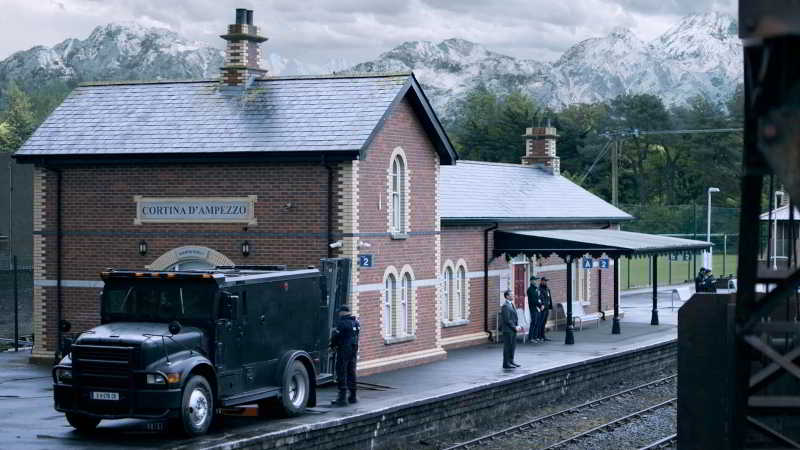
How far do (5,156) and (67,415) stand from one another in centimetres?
2475

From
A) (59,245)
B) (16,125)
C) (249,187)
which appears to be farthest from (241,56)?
(16,125)

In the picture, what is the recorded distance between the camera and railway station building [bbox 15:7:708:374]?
81.0 ft

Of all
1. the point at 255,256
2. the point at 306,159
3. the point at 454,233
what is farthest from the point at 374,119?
the point at 454,233

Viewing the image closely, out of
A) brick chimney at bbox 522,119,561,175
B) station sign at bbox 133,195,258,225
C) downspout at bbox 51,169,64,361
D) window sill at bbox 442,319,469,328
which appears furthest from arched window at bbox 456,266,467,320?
brick chimney at bbox 522,119,561,175

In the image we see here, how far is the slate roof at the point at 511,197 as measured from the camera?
32875mm

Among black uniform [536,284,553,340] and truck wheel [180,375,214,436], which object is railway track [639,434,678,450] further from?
black uniform [536,284,553,340]

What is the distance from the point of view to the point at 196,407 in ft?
57.2

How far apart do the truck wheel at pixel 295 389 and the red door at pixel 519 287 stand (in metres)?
15.9

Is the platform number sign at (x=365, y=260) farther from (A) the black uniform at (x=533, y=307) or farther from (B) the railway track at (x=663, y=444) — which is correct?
(A) the black uniform at (x=533, y=307)

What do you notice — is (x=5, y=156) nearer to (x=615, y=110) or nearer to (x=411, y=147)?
(x=411, y=147)

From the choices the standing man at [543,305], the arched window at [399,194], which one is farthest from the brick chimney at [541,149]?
the arched window at [399,194]

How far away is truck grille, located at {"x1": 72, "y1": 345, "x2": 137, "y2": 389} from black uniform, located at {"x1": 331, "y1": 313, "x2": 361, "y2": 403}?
4.51 metres

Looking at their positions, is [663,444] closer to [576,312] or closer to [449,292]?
[449,292]

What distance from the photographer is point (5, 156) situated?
133 feet
